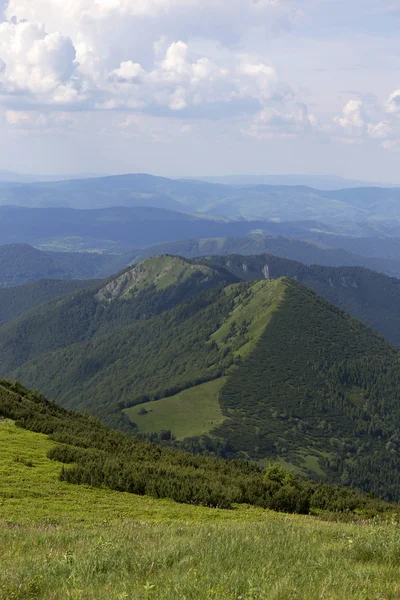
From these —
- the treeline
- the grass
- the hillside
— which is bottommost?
the grass

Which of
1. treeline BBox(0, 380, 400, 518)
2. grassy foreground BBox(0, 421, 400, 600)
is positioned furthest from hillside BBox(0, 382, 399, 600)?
treeline BBox(0, 380, 400, 518)

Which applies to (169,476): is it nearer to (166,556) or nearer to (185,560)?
(166,556)

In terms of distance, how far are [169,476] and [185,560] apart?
2050cm

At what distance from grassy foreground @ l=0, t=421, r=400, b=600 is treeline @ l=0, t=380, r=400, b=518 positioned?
7.92 meters

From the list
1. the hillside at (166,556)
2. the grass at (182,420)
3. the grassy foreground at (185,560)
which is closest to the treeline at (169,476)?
the hillside at (166,556)

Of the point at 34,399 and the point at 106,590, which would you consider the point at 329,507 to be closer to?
the point at 106,590

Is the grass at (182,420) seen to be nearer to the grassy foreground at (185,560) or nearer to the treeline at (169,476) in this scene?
the treeline at (169,476)

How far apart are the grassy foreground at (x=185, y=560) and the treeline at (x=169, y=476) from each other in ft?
26.0

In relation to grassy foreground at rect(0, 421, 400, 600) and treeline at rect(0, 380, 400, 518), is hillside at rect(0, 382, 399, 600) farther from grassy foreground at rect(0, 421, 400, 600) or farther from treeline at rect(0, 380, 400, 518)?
treeline at rect(0, 380, 400, 518)

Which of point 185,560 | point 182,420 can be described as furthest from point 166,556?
point 182,420

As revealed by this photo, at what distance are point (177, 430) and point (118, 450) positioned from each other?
142944 mm

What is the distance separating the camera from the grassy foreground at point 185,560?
32.0 ft

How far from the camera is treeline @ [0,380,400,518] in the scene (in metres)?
29.0

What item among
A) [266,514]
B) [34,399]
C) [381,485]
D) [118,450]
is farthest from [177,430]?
[266,514]
